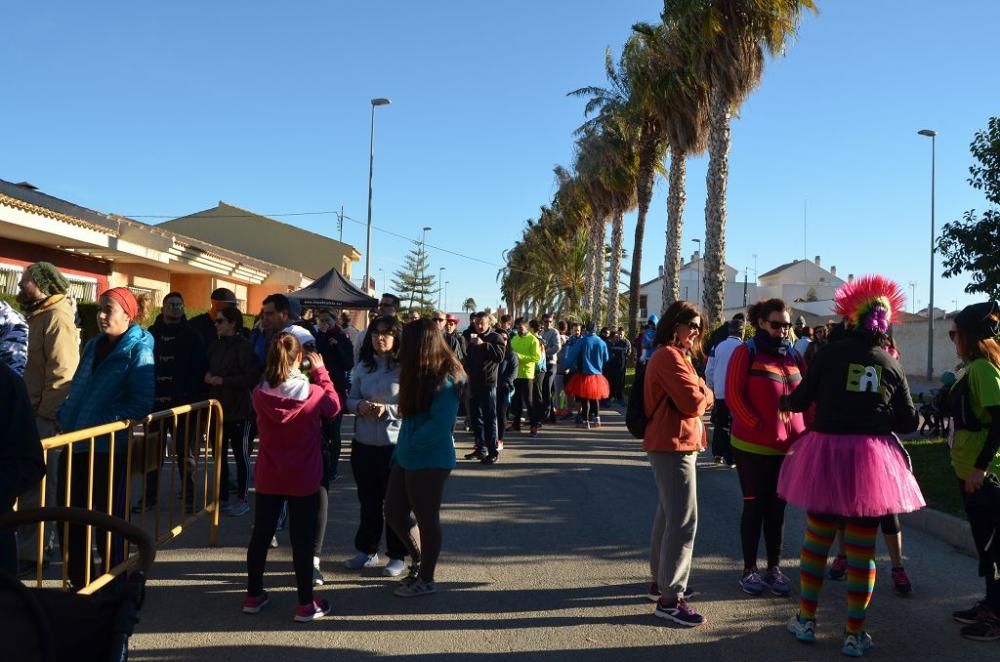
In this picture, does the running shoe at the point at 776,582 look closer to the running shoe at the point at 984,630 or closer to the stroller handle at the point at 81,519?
the running shoe at the point at 984,630

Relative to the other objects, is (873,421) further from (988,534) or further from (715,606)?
(715,606)

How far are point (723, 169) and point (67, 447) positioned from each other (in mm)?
17217

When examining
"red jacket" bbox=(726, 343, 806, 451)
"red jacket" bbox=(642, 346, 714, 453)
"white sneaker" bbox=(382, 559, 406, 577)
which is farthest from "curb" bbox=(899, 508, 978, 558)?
"white sneaker" bbox=(382, 559, 406, 577)

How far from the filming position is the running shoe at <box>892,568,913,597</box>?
5.59 meters

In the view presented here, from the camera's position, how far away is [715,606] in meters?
5.35

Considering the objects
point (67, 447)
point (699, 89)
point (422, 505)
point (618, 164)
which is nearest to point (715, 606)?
point (422, 505)

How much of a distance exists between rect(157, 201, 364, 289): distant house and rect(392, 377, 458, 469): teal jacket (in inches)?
1848

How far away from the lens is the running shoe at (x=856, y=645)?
4508 millimetres

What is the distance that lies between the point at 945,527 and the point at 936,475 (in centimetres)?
264

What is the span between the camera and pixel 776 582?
564cm

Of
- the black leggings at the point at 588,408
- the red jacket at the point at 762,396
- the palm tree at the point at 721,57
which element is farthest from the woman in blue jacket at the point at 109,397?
the palm tree at the point at 721,57

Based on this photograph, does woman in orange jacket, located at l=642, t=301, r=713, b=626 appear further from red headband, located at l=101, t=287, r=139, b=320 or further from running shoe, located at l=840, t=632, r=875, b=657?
red headband, located at l=101, t=287, r=139, b=320

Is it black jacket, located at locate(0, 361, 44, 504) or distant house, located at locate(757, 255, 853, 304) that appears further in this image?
distant house, located at locate(757, 255, 853, 304)

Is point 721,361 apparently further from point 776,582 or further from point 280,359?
point 280,359
